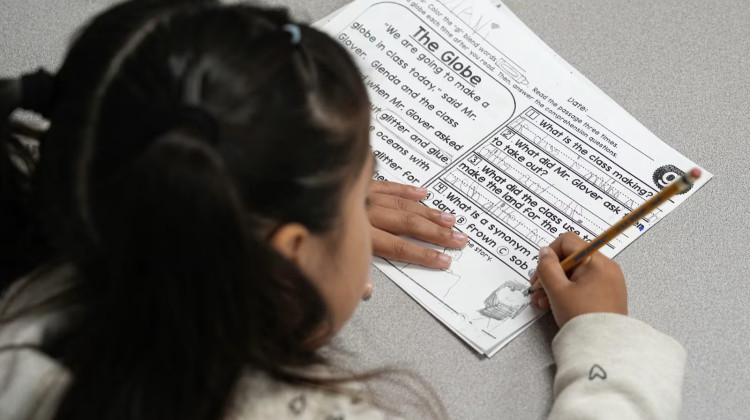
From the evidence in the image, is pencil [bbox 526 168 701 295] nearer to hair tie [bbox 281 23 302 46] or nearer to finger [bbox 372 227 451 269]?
finger [bbox 372 227 451 269]

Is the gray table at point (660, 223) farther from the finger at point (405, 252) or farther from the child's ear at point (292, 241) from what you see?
the child's ear at point (292, 241)

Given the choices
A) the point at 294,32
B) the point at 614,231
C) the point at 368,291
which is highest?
the point at 294,32

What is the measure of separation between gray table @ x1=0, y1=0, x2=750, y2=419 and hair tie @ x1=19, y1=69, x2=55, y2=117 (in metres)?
0.31

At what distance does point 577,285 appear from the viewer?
2.13 ft

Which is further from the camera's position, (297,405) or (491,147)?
(491,147)

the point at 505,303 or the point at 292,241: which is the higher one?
Result: the point at 292,241

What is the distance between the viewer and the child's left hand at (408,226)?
0.68 meters

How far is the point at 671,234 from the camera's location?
2.33ft

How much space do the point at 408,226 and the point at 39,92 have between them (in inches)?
13.4

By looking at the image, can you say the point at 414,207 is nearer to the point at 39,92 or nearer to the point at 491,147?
the point at 491,147

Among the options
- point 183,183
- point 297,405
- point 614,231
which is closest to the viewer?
point 183,183

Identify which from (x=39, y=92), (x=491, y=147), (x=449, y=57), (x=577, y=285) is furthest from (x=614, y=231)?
(x=39, y=92)

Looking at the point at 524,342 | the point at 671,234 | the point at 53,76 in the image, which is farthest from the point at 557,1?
the point at 53,76

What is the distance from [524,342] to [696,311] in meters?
0.16
